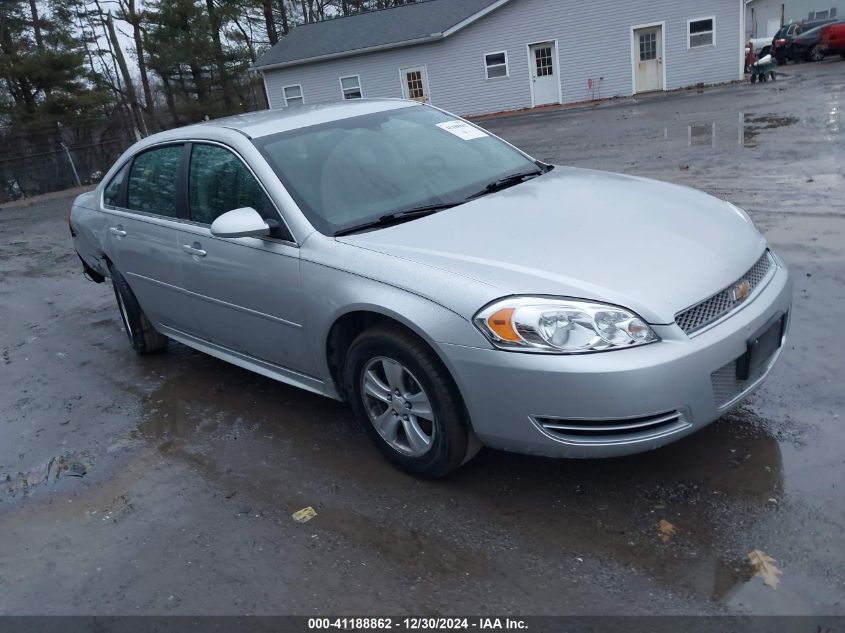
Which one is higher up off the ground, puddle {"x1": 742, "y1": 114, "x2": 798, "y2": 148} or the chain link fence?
the chain link fence

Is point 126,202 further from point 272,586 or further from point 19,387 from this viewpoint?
point 272,586

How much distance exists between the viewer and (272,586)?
3049mm

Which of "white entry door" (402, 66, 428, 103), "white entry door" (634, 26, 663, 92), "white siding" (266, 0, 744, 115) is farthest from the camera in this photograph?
"white entry door" (402, 66, 428, 103)

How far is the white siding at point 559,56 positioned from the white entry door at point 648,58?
0.91 feet

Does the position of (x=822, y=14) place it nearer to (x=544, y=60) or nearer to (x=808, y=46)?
(x=808, y=46)

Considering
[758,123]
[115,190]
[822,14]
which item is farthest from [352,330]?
[822,14]

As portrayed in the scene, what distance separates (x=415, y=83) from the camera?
99.8 feet

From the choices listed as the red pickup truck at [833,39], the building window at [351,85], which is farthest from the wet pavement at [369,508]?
the red pickup truck at [833,39]

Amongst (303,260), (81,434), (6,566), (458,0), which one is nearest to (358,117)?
(303,260)

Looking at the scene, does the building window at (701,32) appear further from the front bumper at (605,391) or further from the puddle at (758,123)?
the front bumper at (605,391)

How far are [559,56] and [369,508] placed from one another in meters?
27.4

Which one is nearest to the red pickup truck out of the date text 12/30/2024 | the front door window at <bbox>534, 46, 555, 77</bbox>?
the front door window at <bbox>534, 46, 555, 77</bbox>

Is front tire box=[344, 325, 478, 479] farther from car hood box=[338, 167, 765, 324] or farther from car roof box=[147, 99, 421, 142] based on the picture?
car roof box=[147, 99, 421, 142]

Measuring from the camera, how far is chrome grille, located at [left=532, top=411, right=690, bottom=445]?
2.99 m
